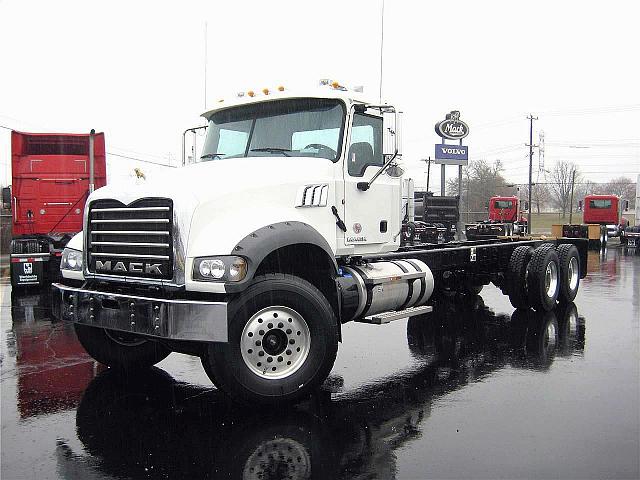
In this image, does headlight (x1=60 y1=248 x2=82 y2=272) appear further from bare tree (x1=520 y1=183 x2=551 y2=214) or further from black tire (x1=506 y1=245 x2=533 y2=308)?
bare tree (x1=520 y1=183 x2=551 y2=214)

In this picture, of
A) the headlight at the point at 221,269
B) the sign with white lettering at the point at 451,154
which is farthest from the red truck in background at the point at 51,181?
the sign with white lettering at the point at 451,154

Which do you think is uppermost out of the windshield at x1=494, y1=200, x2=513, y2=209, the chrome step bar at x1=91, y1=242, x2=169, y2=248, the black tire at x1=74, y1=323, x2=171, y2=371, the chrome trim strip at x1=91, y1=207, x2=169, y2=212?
the windshield at x1=494, y1=200, x2=513, y2=209

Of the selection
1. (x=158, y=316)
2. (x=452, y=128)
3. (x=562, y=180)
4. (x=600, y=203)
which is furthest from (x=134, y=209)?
(x=562, y=180)

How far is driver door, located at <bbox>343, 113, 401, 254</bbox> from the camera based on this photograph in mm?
6523

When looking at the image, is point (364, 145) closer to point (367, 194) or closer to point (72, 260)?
point (367, 194)

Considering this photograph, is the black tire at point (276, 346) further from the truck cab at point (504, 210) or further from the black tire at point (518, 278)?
the truck cab at point (504, 210)

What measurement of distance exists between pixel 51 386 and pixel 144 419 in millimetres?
1443

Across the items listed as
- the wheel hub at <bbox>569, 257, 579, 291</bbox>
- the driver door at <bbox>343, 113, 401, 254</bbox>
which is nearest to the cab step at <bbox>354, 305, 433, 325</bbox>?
the driver door at <bbox>343, 113, 401, 254</bbox>

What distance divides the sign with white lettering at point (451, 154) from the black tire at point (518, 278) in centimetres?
2181

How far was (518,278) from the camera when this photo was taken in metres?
9.96

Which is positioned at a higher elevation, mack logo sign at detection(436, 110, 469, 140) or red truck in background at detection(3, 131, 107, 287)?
mack logo sign at detection(436, 110, 469, 140)

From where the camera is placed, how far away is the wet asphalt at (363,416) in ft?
13.4

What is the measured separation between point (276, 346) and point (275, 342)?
0.04 meters

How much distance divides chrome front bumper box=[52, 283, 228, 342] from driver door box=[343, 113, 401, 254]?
84.9 inches
